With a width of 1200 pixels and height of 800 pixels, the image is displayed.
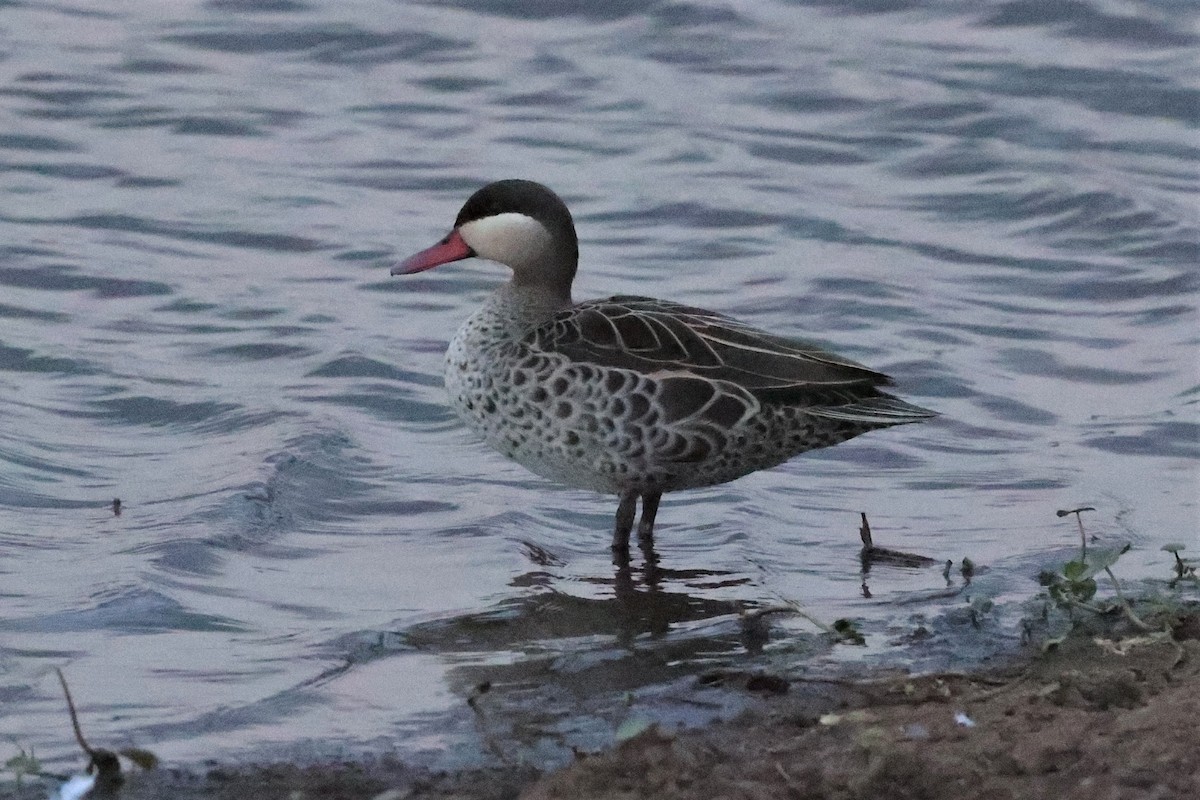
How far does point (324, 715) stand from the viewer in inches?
211

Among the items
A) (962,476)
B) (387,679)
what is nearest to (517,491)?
(962,476)

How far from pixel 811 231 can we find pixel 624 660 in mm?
6255

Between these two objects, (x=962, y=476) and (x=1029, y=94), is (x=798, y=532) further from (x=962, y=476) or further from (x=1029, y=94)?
(x=1029, y=94)

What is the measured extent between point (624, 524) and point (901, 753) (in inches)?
124

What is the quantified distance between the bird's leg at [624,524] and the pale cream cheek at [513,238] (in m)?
0.99

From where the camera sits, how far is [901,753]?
420cm

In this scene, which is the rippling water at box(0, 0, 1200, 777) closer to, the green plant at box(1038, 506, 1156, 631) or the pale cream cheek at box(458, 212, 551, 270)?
the green plant at box(1038, 506, 1156, 631)

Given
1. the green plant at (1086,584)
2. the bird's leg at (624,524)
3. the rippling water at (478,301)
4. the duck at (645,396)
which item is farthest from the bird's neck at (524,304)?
the green plant at (1086,584)

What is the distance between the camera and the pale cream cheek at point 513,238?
25.0ft

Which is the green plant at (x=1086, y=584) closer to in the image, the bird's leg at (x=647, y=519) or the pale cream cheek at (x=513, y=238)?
the bird's leg at (x=647, y=519)

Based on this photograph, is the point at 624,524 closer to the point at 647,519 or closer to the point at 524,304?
the point at 647,519

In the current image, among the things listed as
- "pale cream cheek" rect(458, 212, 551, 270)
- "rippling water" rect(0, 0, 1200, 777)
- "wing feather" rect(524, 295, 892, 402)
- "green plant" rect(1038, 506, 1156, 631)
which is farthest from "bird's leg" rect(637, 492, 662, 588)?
"green plant" rect(1038, 506, 1156, 631)

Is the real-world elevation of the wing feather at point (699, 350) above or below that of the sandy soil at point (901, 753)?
above

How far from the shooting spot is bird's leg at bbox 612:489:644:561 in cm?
725
